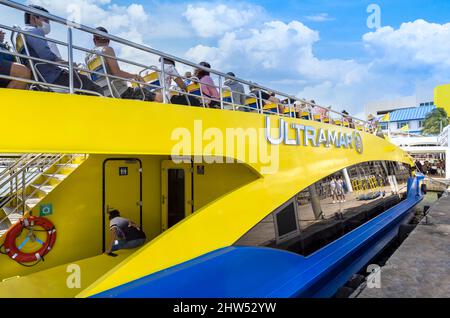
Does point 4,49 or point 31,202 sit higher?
point 4,49

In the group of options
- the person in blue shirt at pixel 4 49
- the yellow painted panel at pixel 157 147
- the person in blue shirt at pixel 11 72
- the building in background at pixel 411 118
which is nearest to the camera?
the yellow painted panel at pixel 157 147

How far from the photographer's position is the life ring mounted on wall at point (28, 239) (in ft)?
13.7

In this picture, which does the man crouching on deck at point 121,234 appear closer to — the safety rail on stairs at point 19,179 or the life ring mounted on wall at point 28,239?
the life ring mounted on wall at point 28,239

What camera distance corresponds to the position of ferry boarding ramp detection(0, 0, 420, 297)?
2811 mm

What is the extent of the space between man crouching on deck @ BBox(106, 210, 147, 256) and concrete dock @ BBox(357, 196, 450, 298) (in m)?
3.06

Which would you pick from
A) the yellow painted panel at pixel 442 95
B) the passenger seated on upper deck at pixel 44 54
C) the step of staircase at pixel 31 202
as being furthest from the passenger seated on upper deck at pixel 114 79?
the yellow painted panel at pixel 442 95

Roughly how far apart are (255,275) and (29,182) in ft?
13.8

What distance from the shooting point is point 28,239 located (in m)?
4.23

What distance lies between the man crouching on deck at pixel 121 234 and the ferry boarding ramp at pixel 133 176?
144 millimetres

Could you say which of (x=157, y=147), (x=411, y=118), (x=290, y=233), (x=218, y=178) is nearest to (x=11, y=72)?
(x=157, y=147)

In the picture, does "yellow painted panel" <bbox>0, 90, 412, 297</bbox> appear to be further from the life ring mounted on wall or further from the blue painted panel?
the life ring mounted on wall

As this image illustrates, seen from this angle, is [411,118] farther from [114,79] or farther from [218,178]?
[114,79]

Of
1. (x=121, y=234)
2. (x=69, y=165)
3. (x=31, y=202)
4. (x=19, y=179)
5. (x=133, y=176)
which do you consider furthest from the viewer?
(x=19, y=179)
